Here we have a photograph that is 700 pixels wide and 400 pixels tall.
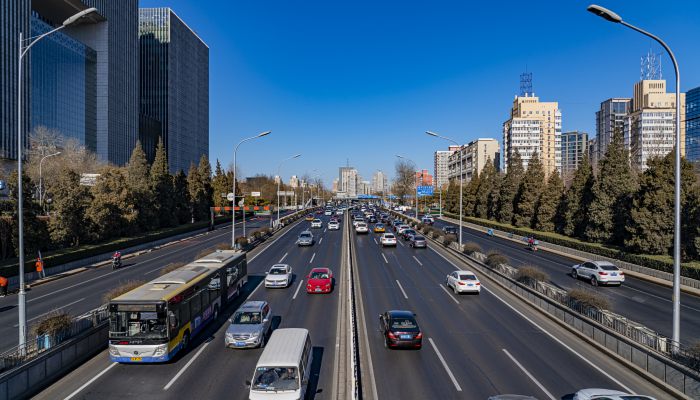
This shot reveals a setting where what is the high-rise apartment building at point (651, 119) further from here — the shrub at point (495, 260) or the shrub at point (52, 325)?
the shrub at point (52, 325)

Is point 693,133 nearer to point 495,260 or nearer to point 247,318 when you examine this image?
point 495,260

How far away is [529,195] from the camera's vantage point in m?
66.7

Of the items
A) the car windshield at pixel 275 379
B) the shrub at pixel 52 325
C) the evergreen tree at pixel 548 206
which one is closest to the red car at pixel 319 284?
the shrub at pixel 52 325

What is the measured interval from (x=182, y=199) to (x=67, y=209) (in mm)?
32134

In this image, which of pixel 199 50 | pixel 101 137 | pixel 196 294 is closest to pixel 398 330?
pixel 196 294

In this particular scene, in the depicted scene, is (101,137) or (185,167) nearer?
(101,137)

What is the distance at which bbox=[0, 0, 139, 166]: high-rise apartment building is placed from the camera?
7238cm

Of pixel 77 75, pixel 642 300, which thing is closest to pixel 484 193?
pixel 642 300

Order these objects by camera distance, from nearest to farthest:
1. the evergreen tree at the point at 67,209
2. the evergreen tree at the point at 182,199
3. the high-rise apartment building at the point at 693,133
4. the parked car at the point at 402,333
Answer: the parked car at the point at 402,333, the evergreen tree at the point at 67,209, the evergreen tree at the point at 182,199, the high-rise apartment building at the point at 693,133

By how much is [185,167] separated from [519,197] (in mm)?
114357

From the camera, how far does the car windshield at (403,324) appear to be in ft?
54.4

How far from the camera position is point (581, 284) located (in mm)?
30719

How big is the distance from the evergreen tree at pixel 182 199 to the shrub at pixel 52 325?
57.7 metres

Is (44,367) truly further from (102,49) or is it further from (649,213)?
(102,49)
